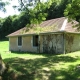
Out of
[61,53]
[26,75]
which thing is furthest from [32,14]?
[26,75]

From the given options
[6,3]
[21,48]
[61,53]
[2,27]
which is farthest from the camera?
[2,27]

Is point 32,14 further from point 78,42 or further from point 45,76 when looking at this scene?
point 45,76

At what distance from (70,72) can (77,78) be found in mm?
1264

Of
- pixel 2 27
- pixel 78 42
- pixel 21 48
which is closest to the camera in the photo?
pixel 78 42

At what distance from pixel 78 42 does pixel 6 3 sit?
1190cm

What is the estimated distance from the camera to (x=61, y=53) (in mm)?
21547

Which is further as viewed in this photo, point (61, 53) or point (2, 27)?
point (2, 27)

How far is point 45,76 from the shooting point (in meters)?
10.2

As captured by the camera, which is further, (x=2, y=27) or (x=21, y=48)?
(x=2, y=27)

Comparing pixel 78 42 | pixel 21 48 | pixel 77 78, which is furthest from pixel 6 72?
pixel 21 48

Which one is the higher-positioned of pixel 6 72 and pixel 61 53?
pixel 6 72

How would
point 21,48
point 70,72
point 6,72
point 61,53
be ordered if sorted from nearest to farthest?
point 6,72
point 70,72
point 61,53
point 21,48

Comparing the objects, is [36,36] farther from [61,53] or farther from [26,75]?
[26,75]

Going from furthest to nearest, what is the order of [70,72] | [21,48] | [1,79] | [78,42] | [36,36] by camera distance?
[21,48], [36,36], [78,42], [70,72], [1,79]
